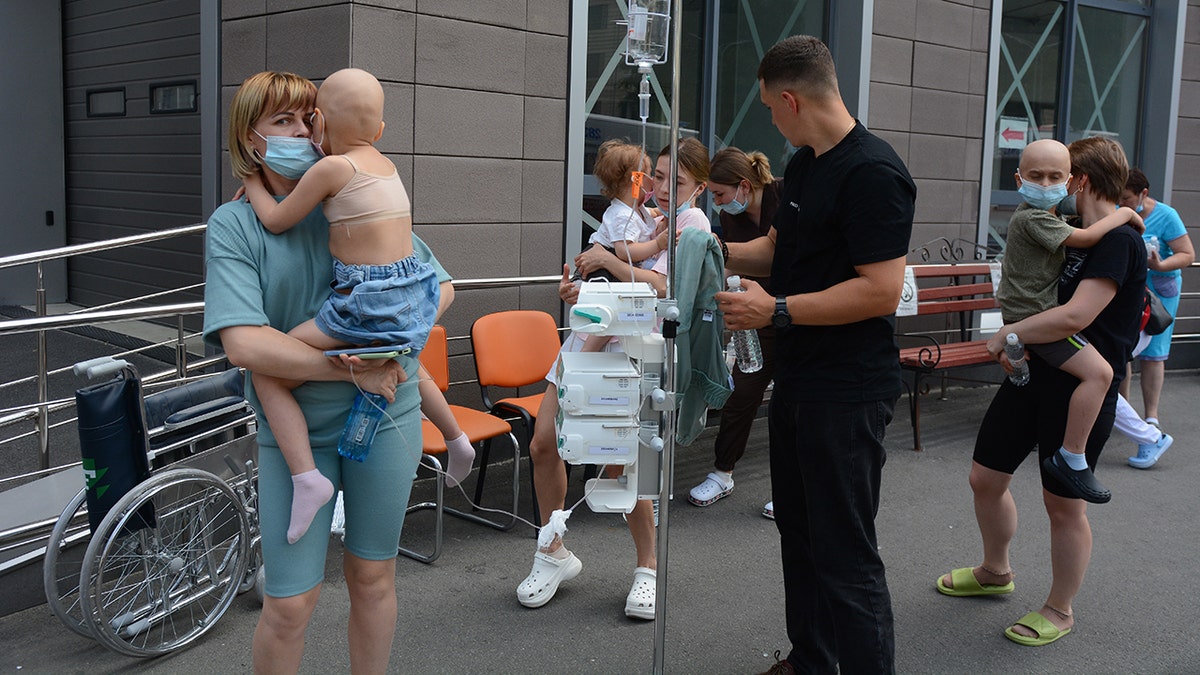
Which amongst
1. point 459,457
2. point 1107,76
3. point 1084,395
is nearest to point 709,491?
point 1084,395

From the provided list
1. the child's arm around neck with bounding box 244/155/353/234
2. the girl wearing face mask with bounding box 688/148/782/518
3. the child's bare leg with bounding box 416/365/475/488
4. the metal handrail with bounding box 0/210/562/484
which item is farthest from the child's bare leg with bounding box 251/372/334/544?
the girl wearing face mask with bounding box 688/148/782/518

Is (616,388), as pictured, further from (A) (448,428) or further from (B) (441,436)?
(B) (441,436)

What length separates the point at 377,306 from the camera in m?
2.42

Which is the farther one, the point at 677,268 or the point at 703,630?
the point at 703,630

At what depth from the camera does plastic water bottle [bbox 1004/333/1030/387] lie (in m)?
3.57

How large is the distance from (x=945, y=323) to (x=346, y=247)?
21.3ft

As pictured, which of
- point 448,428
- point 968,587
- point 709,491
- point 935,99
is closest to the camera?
point 448,428

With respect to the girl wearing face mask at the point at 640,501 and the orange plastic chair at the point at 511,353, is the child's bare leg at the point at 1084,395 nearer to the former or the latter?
the girl wearing face mask at the point at 640,501

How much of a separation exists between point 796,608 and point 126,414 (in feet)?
6.65

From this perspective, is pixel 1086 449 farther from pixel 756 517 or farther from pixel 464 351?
pixel 464 351

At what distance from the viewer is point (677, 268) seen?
3174 mm

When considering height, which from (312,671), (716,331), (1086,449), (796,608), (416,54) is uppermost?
(416,54)

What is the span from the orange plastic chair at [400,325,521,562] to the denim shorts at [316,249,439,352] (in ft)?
5.52

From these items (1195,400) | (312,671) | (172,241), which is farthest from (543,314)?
(1195,400)
